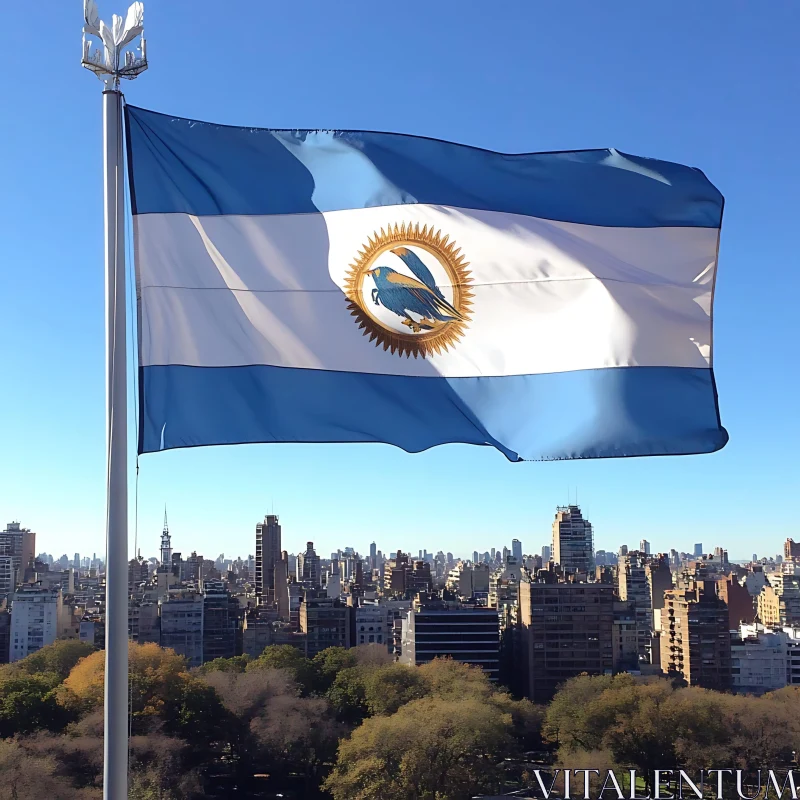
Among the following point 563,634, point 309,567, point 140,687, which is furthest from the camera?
point 309,567

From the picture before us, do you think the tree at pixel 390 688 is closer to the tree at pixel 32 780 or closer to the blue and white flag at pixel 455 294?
the tree at pixel 32 780

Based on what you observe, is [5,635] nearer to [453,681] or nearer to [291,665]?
[291,665]

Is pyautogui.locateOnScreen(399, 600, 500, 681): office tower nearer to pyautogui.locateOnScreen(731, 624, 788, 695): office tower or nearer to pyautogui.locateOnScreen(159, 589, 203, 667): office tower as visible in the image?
pyautogui.locateOnScreen(731, 624, 788, 695): office tower

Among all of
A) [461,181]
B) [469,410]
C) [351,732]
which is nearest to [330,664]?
[351,732]

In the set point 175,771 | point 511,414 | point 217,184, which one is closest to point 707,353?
point 511,414

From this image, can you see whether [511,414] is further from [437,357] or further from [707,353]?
[707,353]

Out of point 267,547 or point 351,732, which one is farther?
point 267,547

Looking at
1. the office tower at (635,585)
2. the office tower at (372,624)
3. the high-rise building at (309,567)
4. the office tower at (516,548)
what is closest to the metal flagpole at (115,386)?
the office tower at (372,624)
